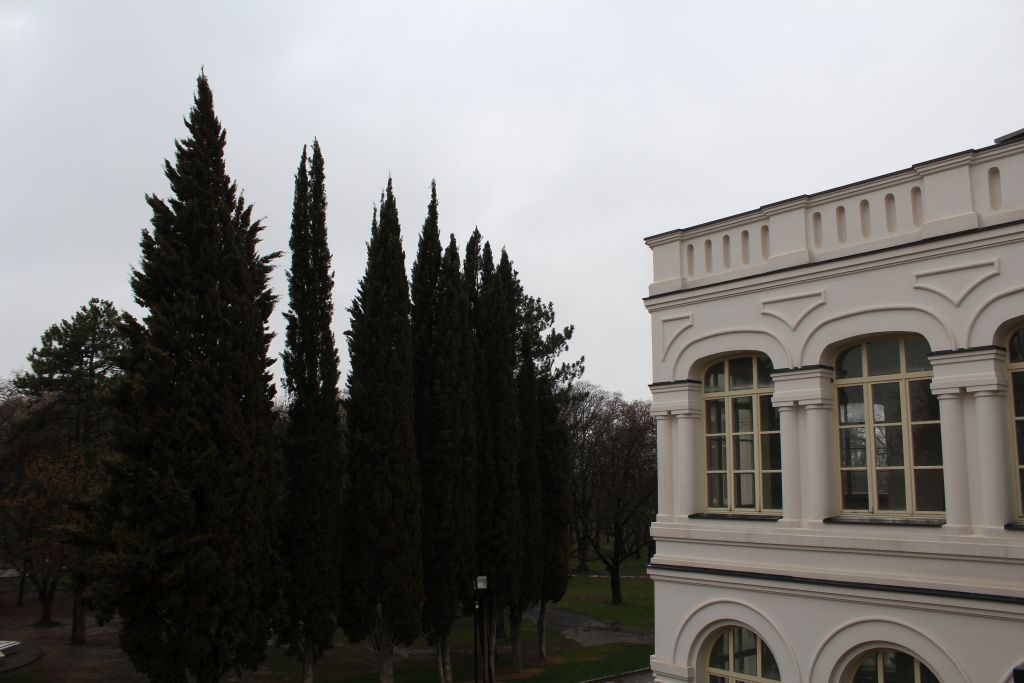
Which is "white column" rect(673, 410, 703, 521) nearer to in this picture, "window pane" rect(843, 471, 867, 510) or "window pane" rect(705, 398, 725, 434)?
"window pane" rect(705, 398, 725, 434)

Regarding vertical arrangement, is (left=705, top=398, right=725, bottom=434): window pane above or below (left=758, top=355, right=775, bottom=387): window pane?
below

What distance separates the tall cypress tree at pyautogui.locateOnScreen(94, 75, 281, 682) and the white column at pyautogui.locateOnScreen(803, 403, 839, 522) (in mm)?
9351

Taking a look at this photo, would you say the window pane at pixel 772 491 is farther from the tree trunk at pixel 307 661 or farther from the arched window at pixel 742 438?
the tree trunk at pixel 307 661

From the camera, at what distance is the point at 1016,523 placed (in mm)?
7477

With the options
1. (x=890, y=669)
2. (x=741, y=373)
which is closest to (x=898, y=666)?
(x=890, y=669)

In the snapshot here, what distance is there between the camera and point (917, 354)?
27.7 feet

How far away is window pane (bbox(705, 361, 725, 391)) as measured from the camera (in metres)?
10.4

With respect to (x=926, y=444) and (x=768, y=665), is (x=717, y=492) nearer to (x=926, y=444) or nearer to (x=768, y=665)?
(x=768, y=665)

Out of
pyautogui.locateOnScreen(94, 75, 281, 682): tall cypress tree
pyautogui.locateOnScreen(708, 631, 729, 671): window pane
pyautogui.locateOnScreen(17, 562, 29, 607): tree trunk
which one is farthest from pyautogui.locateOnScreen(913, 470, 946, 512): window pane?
pyautogui.locateOnScreen(17, 562, 29, 607): tree trunk

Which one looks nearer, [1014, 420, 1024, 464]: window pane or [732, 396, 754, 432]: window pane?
[1014, 420, 1024, 464]: window pane

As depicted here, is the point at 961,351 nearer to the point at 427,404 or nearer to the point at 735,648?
the point at 735,648

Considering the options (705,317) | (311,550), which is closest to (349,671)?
(311,550)

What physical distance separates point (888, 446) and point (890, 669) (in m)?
2.36

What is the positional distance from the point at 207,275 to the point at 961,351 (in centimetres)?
1171
